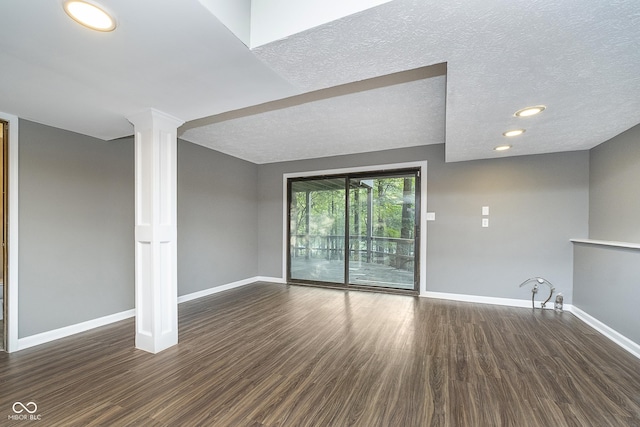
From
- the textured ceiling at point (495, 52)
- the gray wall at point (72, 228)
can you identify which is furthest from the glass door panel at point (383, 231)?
the gray wall at point (72, 228)

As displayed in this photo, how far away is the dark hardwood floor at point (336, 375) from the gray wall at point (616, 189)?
1151 mm

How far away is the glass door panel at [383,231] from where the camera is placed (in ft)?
14.7

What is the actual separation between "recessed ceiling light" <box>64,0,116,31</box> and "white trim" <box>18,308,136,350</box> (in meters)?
2.97

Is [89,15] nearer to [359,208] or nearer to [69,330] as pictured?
[69,330]

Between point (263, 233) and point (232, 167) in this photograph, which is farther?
point (263, 233)

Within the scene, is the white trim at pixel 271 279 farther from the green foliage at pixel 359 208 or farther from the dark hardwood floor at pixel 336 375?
the dark hardwood floor at pixel 336 375

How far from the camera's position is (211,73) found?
1.79 m

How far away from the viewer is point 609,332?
2746 millimetres

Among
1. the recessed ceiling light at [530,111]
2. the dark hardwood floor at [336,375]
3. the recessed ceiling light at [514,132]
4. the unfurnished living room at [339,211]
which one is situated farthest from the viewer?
the recessed ceiling light at [514,132]

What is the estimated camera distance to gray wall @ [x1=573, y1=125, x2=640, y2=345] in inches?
99.3

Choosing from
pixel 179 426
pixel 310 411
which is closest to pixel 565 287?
pixel 310 411

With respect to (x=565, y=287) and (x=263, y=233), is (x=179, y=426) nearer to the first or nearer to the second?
(x=263, y=233)

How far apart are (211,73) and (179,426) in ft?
7.27

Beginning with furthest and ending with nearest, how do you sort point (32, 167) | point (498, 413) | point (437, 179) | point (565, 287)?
1. point (437, 179)
2. point (565, 287)
3. point (32, 167)
4. point (498, 413)
